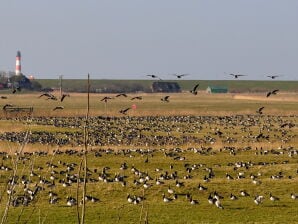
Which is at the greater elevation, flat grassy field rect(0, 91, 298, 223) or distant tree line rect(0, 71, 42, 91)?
distant tree line rect(0, 71, 42, 91)

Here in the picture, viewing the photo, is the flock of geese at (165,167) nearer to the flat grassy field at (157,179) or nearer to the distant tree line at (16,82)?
the flat grassy field at (157,179)

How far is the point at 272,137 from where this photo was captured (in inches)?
1984

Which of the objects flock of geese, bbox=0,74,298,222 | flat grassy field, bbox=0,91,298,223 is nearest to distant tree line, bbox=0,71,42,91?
flock of geese, bbox=0,74,298,222

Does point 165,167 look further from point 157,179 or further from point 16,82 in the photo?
point 16,82

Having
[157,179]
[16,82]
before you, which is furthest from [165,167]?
[16,82]

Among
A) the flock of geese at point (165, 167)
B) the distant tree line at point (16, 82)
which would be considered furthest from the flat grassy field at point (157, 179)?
the distant tree line at point (16, 82)

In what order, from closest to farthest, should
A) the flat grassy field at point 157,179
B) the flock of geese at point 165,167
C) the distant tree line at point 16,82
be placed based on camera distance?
the flat grassy field at point 157,179
the flock of geese at point 165,167
the distant tree line at point 16,82

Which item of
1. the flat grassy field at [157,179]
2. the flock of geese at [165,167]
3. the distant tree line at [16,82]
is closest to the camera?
the flat grassy field at [157,179]

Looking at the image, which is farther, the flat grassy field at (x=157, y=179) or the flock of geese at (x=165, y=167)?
the flock of geese at (x=165, y=167)

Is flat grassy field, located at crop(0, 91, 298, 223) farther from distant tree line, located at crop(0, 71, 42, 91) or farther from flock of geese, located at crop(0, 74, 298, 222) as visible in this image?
distant tree line, located at crop(0, 71, 42, 91)

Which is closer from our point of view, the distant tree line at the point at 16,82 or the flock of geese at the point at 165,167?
the flock of geese at the point at 165,167

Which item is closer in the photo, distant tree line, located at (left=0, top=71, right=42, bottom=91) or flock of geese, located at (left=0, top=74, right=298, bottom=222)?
flock of geese, located at (left=0, top=74, right=298, bottom=222)

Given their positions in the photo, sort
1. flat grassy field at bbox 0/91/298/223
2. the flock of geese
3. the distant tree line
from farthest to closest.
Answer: the distant tree line, the flock of geese, flat grassy field at bbox 0/91/298/223

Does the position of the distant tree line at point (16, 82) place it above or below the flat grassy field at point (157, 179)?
above
